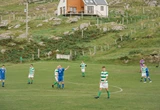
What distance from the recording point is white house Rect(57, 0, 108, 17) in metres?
105

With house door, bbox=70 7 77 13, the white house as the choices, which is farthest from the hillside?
house door, bbox=70 7 77 13

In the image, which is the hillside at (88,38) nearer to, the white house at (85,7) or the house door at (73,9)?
the white house at (85,7)

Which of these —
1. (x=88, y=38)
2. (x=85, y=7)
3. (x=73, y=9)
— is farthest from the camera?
(x=85, y=7)

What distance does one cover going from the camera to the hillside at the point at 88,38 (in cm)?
6728

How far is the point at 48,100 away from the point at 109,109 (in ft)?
17.6

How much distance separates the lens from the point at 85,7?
105m

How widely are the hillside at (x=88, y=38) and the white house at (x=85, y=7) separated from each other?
3588 millimetres

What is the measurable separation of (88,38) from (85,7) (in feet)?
79.2

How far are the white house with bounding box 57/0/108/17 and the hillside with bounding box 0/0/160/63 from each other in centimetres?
359

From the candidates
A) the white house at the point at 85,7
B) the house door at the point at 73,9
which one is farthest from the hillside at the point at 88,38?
the house door at the point at 73,9

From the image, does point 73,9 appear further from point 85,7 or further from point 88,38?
point 88,38

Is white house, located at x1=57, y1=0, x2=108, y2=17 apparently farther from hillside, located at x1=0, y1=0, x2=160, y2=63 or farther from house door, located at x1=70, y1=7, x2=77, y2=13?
hillside, located at x1=0, y1=0, x2=160, y2=63

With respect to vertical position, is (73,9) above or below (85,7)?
below

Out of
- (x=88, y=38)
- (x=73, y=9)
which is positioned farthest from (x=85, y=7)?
(x=88, y=38)
